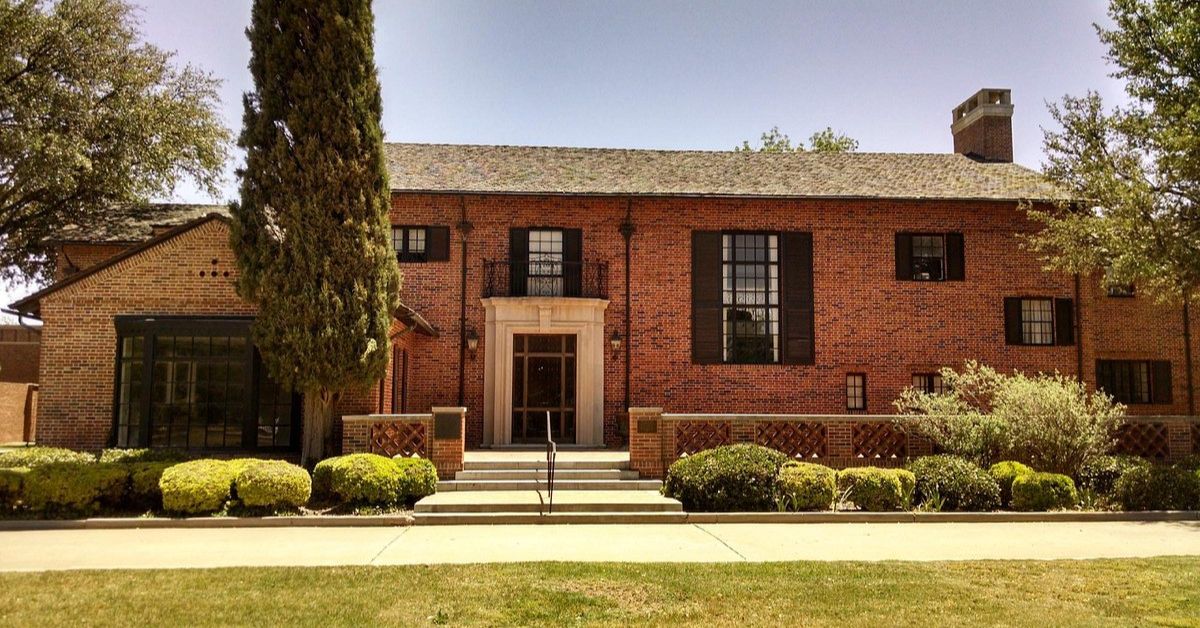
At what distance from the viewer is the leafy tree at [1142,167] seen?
49.6 ft

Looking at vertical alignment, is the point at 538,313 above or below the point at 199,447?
above

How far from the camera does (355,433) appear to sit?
13367 mm

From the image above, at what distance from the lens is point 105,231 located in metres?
18.9

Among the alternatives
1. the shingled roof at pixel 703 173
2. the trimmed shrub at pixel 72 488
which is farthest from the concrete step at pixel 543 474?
the shingled roof at pixel 703 173

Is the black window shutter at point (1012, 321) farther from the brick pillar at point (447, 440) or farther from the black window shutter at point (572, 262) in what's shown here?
the brick pillar at point (447, 440)

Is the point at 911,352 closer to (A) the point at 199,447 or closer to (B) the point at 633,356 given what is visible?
(B) the point at 633,356

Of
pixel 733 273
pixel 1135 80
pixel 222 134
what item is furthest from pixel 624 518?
pixel 222 134

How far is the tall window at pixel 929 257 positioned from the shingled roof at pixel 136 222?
14975mm

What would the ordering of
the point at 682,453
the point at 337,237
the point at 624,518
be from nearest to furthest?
the point at 624,518
the point at 337,237
the point at 682,453

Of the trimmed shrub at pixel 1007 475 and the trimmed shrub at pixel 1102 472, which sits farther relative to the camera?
the trimmed shrub at pixel 1102 472

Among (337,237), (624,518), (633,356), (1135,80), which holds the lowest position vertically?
(624,518)

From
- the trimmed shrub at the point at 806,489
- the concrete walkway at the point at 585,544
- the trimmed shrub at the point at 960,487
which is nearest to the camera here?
the concrete walkway at the point at 585,544

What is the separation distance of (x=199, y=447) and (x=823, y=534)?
32.3 feet

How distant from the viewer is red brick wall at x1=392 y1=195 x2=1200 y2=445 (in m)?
18.3
